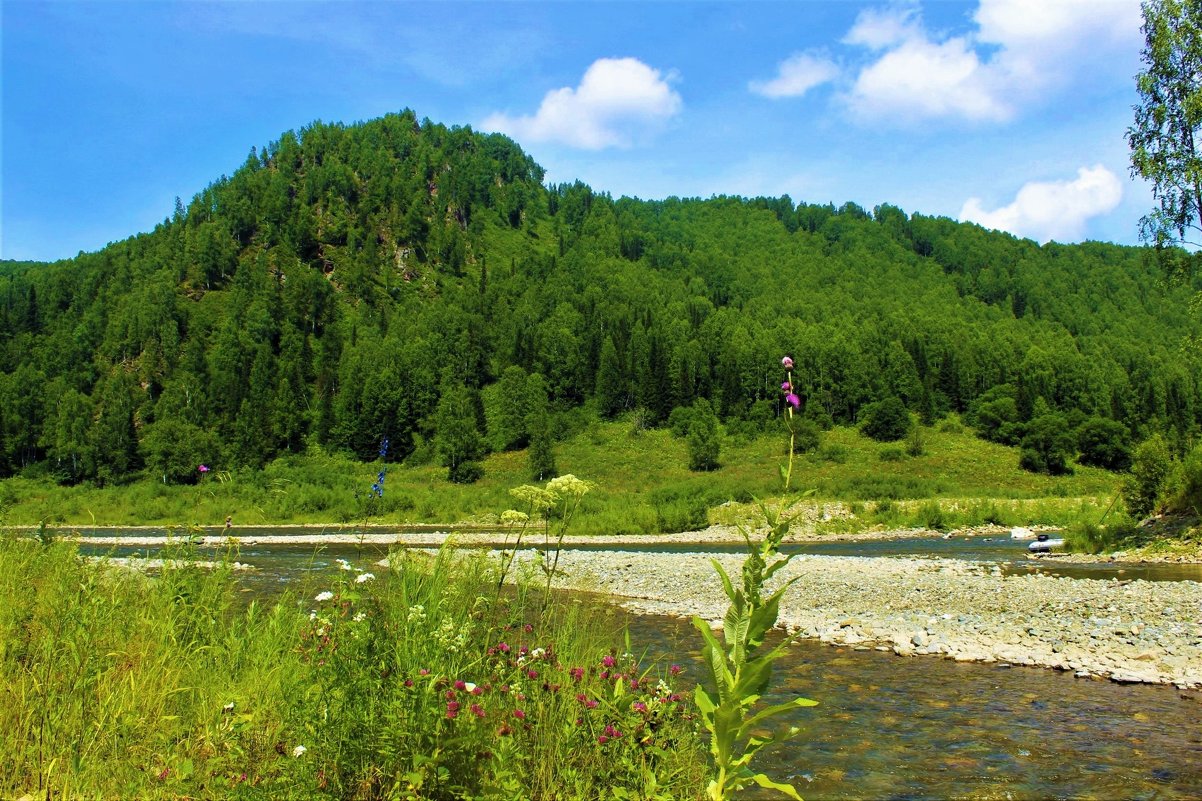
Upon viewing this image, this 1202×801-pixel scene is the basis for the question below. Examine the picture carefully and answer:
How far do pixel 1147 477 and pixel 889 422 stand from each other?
6801 cm

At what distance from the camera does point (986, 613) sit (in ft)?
52.2

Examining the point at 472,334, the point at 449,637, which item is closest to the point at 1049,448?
the point at 472,334

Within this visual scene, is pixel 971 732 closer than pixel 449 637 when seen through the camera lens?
No

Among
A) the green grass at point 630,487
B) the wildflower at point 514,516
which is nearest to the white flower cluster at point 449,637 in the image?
the wildflower at point 514,516

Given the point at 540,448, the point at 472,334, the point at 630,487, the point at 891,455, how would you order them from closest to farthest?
the point at 630,487, the point at 891,455, the point at 540,448, the point at 472,334

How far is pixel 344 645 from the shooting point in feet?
15.5

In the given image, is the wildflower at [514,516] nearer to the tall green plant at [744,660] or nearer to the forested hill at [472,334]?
the tall green plant at [744,660]

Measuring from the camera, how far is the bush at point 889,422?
9406 centimetres

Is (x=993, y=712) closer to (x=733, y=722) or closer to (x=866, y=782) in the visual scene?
(x=866, y=782)

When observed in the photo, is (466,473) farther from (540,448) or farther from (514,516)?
(514,516)

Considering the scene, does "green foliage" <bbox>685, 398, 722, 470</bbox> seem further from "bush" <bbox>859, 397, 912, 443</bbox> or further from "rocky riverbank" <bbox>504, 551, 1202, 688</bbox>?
"rocky riverbank" <bbox>504, 551, 1202, 688</bbox>

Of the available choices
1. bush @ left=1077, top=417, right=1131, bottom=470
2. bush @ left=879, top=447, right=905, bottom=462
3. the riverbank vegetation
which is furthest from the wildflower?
bush @ left=1077, top=417, right=1131, bottom=470

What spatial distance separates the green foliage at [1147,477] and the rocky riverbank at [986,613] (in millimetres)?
8902

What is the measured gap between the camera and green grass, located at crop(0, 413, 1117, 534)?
5825cm
